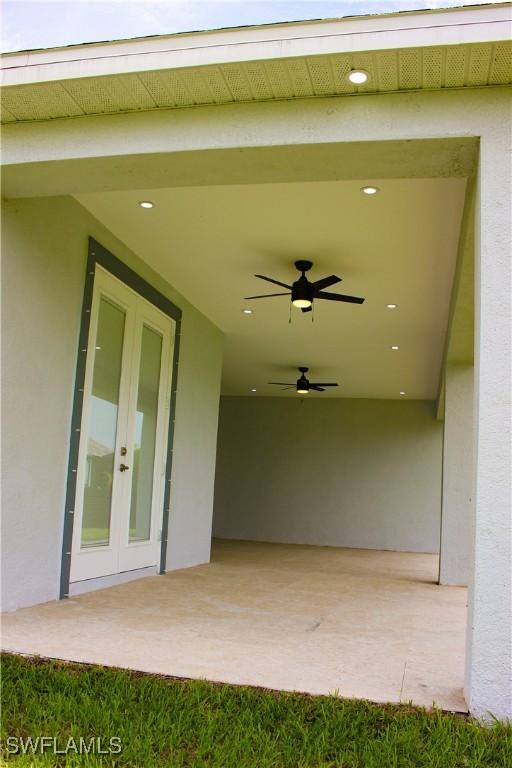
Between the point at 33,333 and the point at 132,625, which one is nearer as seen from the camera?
the point at 132,625

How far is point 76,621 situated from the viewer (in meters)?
3.67

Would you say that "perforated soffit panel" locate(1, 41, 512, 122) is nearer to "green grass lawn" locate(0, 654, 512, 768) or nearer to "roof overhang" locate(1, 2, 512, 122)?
"roof overhang" locate(1, 2, 512, 122)

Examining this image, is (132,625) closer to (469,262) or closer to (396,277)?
(469,262)

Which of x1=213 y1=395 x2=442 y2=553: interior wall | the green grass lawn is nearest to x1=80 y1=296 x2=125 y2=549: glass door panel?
the green grass lawn

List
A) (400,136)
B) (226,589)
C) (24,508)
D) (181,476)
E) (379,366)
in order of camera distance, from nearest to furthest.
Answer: (400,136)
(24,508)
(226,589)
(181,476)
(379,366)

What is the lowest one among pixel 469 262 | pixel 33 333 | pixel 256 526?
pixel 256 526

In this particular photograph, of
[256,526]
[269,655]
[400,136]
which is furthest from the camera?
[256,526]

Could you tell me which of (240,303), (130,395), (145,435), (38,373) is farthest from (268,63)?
(240,303)

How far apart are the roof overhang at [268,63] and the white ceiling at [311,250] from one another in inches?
52.1

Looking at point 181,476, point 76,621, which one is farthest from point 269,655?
point 181,476

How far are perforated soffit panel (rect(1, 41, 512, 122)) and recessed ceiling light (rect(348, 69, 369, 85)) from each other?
0.02 m

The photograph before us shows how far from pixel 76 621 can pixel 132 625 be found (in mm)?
306

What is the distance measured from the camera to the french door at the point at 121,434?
191 inches

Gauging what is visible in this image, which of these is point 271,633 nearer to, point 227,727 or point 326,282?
point 227,727
